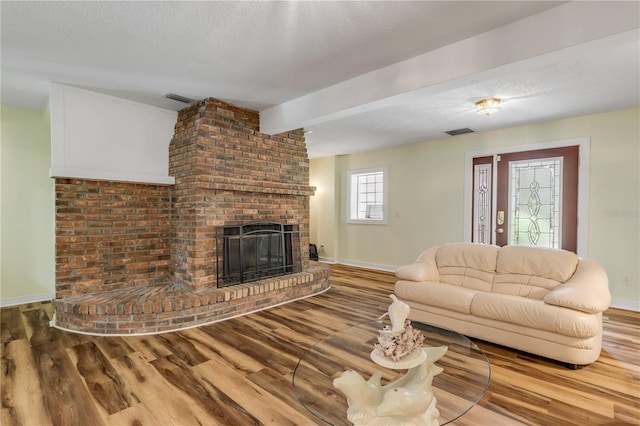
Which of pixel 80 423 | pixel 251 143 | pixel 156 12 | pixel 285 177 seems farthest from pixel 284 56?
pixel 80 423

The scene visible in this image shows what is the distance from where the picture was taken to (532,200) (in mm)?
4555

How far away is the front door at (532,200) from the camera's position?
4.26 m

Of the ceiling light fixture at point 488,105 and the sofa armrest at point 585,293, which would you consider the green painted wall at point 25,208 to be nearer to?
the ceiling light fixture at point 488,105

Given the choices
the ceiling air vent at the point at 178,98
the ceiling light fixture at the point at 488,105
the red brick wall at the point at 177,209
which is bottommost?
the red brick wall at the point at 177,209

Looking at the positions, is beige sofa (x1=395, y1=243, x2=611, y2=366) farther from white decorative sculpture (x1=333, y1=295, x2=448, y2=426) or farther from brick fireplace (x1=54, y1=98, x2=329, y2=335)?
brick fireplace (x1=54, y1=98, x2=329, y2=335)

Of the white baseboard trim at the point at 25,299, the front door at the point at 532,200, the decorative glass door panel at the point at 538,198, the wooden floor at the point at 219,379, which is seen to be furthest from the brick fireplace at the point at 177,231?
the decorative glass door panel at the point at 538,198

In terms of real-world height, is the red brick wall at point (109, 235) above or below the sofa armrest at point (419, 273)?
above

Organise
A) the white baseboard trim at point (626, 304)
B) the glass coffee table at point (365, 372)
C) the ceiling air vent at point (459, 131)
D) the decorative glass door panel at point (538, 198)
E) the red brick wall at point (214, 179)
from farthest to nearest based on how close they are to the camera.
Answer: the ceiling air vent at point (459, 131), the decorative glass door panel at point (538, 198), the white baseboard trim at point (626, 304), the red brick wall at point (214, 179), the glass coffee table at point (365, 372)

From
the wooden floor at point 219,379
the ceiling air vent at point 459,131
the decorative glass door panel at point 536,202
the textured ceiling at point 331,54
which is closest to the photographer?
the wooden floor at point 219,379

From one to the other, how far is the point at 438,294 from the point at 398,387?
1.86 metres

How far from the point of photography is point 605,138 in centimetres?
400

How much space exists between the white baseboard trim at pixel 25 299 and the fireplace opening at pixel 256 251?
233cm

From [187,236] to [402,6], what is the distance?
3.08m

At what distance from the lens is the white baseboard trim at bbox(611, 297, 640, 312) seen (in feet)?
12.5
